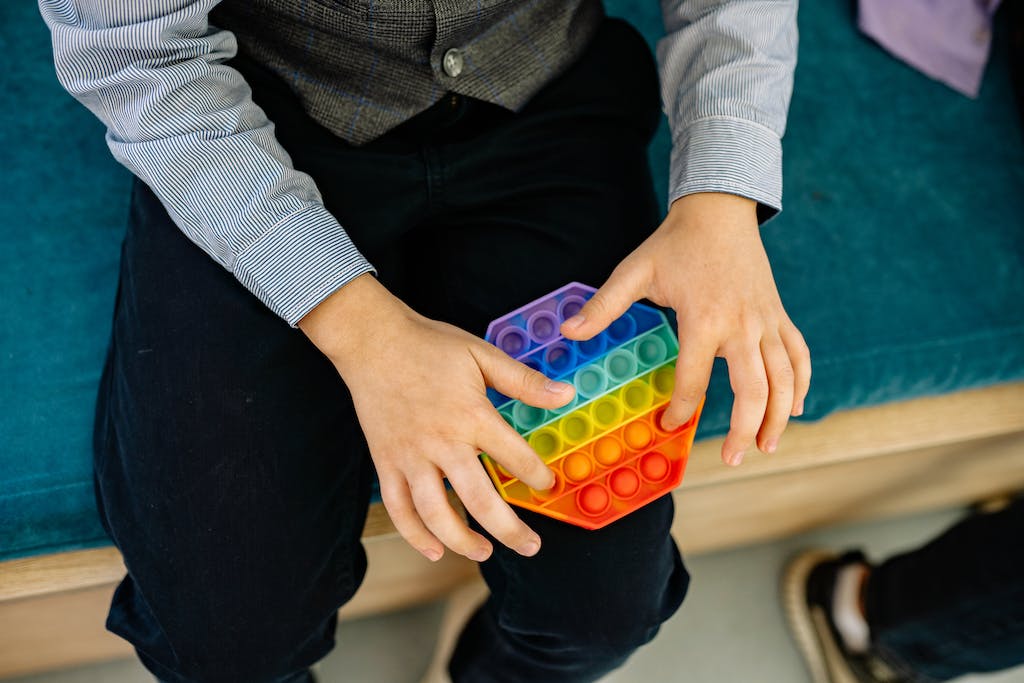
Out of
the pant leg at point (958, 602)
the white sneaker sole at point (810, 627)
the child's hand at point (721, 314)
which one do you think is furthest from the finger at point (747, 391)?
the white sneaker sole at point (810, 627)

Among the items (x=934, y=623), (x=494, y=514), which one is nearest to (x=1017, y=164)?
(x=934, y=623)

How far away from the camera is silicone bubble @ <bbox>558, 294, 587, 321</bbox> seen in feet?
1.71

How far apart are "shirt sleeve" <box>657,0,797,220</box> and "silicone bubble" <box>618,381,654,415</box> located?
0.44 ft

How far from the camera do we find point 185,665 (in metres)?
0.53

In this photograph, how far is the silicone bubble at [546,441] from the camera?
19.8 inches

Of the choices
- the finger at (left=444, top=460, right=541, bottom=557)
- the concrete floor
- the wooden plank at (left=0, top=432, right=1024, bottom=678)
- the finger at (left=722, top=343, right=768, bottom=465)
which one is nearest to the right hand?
the finger at (left=444, top=460, right=541, bottom=557)

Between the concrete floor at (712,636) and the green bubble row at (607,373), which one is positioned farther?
the concrete floor at (712,636)

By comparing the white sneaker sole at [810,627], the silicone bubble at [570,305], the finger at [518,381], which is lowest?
the white sneaker sole at [810,627]

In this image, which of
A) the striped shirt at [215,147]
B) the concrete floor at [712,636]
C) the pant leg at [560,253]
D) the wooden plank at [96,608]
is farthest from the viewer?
the concrete floor at [712,636]

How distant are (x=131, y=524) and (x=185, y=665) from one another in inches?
4.1

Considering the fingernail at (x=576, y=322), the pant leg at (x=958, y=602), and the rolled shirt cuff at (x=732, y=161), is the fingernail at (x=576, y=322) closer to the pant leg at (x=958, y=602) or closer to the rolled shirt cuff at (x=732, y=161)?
the rolled shirt cuff at (x=732, y=161)

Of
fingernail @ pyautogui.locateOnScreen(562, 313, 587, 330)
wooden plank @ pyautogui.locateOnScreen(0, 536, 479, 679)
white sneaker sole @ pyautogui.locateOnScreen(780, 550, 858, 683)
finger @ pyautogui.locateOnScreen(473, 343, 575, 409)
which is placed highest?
fingernail @ pyautogui.locateOnScreen(562, 313, 587, 330)

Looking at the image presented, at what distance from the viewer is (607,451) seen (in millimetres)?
504

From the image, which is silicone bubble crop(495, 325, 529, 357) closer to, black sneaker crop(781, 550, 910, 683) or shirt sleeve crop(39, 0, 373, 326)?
shirt sleeve crop(39, 0, 373, 326)
